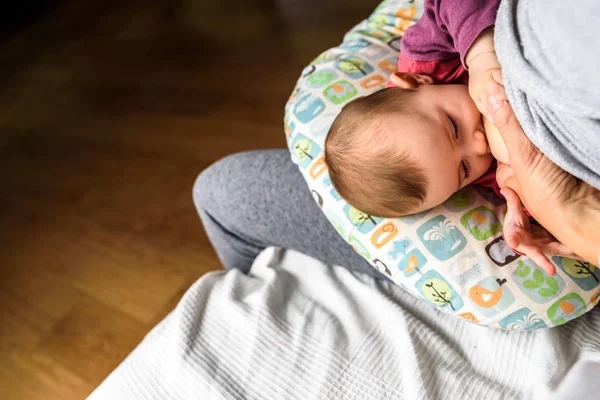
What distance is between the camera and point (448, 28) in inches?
33.2

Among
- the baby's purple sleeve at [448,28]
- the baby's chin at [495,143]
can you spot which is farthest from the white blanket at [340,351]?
the baby's purple sleeve at [448,28]

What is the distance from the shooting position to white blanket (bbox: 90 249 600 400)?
0.77 m

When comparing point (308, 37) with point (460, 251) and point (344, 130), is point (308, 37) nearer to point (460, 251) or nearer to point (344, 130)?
point (344, 130)

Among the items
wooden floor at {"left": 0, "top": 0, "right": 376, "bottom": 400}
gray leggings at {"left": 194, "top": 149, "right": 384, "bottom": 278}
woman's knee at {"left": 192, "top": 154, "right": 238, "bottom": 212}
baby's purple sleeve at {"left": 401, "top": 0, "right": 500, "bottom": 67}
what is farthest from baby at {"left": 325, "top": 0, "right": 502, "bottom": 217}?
wooden floor at {"left": 0, "top": 0, "right": 376, "bottom": 400}

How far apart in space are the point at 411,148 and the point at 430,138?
1.3 inches

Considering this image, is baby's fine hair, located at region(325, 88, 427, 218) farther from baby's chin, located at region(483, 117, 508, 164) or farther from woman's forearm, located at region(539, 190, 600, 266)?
woman's forearm, located at region(539, 190, 600, 266)

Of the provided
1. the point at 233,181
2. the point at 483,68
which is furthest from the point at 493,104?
the point at 233,181

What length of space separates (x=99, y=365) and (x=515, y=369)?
100 cm

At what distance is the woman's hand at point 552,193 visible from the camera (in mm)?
637

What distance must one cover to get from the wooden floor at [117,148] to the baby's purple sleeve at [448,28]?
0.88 metres

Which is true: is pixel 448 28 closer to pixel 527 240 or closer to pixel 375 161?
pixel 375 161

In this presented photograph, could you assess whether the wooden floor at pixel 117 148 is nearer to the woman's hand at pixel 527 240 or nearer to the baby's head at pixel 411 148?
the baby's head at pixel 411 148

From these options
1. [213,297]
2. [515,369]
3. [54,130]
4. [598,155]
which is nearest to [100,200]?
[54,130]

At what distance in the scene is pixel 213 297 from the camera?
0.99m
